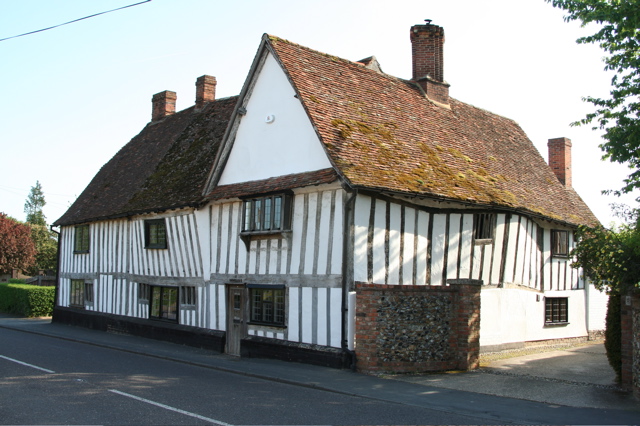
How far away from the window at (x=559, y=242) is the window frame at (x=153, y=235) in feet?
39.5

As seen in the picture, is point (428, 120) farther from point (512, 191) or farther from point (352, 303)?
point (352, 303)

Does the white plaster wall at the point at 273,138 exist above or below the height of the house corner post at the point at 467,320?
above

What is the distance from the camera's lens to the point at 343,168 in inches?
509

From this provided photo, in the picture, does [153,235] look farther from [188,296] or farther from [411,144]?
[411,144]

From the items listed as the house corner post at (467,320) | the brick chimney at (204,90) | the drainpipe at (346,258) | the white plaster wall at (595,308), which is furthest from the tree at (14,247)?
the house corner post at (467,320)

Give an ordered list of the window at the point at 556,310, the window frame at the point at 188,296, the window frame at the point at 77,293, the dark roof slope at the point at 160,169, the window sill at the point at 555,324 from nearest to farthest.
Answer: the window frame at the point at 188,296
the window sill at the point at 555,324
the window at the point at 556,310
the dark roof slope at the point at 160,169
the window frame at the point at 77,293

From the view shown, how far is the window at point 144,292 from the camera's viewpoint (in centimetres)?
2020

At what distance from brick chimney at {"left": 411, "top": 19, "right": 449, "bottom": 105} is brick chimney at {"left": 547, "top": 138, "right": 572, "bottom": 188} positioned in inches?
230

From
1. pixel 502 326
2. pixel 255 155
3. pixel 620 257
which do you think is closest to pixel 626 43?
pixel 620 257

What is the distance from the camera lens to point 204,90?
80.9 feet

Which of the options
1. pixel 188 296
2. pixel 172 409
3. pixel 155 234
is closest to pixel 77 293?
pixel 155 234

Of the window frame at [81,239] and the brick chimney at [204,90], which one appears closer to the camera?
the window frame at [81,239]

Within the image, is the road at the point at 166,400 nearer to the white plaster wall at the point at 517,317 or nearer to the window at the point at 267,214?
the window at the point at 267,214

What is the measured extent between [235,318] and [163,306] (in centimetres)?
426
